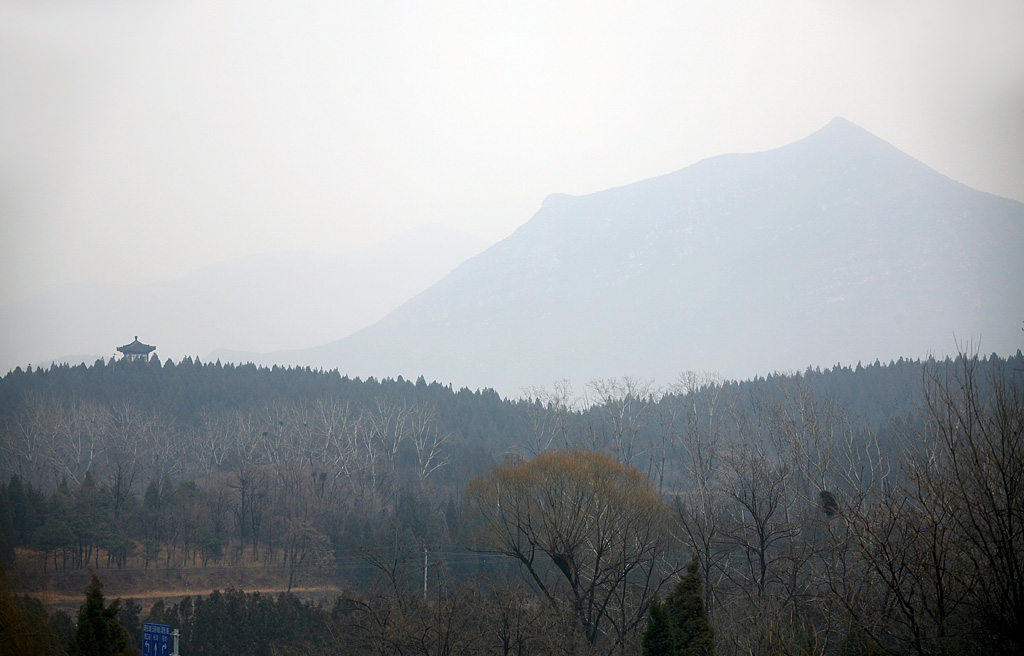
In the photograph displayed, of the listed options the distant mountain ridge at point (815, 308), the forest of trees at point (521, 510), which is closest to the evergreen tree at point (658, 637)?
the forest of trees at point (521, 510)

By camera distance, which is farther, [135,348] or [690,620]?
[135,348]

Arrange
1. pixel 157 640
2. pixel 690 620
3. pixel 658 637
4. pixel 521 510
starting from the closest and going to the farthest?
pixel 157 640, pixel 658 637, pixel 690 620, pixel 521 510

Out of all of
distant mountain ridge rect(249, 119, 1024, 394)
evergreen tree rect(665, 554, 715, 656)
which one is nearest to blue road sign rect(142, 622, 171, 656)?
evergreen tree rect(665, 554, 715, 656)

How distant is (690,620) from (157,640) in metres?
11.1

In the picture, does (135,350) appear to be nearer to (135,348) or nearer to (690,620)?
(135,348)

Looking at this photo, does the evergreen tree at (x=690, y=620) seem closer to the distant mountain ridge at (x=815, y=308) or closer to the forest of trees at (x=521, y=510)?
the forest of trees at (x=521, y=510)

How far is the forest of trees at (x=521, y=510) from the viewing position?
443 inches

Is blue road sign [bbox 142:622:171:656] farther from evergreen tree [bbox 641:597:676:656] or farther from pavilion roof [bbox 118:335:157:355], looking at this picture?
pavilion roof [bbox 118:335:157:355]

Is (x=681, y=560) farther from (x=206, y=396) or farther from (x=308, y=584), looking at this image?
(x=206, y=396)

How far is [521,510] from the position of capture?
32562mm

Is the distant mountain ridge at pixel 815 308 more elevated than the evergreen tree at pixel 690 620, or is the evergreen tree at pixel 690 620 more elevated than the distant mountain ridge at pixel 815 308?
the distant mountain ridge at pixel 815 308

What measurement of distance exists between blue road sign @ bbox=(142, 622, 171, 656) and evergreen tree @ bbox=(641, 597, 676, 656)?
9.56m

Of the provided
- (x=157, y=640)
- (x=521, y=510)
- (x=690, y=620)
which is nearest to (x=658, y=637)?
(x=690, y=620)

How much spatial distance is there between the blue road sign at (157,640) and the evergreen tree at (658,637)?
9557 millimetres
